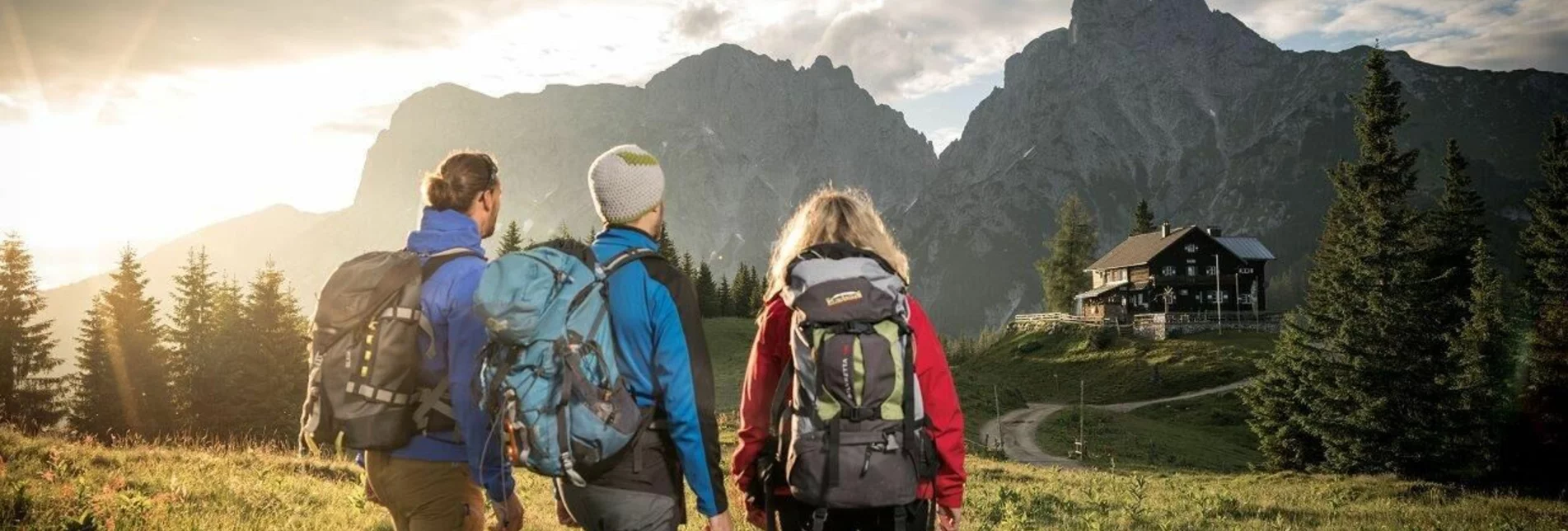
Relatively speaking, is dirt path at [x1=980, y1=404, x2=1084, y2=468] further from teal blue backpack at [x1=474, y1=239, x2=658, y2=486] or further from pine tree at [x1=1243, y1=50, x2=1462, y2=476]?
teal blue backpack at [x1=474, y1=239, x2=658, y2=486]

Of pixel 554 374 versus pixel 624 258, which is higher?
pixel 624 258

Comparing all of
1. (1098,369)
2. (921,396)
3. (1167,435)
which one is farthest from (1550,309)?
(921,396)

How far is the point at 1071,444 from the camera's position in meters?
41.4

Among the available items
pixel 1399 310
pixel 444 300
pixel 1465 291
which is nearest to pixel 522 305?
pixel 444 300

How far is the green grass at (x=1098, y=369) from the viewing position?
55.8 m

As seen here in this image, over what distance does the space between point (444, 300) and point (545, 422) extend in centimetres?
110

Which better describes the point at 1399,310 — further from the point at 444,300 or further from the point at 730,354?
the point at 730,354

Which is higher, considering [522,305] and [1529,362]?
[522,305]

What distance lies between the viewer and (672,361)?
3670 millimetres

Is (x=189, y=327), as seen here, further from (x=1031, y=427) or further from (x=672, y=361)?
(x=672, y=361)

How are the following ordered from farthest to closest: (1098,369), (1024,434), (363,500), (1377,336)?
(1098,369)
(1024,434)
(1377,336)
(363,500)

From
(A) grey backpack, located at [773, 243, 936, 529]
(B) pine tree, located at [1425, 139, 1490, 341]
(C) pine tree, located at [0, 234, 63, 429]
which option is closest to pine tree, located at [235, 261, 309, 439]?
(C) pine tree, located at [0, 234, 63, 429]

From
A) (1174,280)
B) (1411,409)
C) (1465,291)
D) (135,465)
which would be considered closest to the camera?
(135,465)

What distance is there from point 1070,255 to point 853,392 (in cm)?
8509
